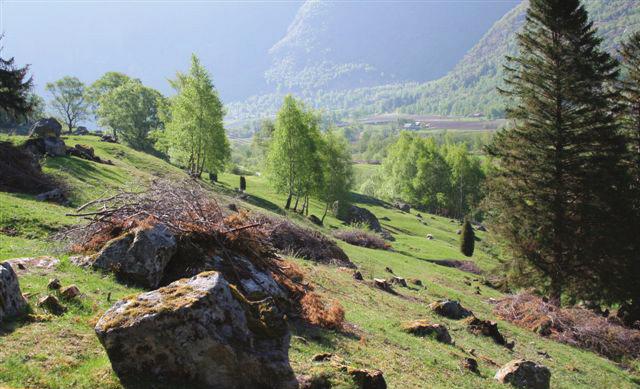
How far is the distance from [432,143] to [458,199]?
14635 millimetres

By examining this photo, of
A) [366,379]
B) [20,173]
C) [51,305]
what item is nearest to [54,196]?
[20,173]

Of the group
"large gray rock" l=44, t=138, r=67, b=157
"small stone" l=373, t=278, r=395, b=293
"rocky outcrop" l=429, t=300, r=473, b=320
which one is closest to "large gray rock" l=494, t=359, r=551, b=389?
"rocky outcrop" l=429, t=300, r=473, b=320

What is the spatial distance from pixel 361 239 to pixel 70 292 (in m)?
36.0

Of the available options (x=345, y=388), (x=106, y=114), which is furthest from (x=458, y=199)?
(x=345, y=388)

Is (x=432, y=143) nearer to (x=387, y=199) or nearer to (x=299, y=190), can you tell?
(x=387, y=199)

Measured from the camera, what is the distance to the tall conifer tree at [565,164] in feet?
97.7

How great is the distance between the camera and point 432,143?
11050cm

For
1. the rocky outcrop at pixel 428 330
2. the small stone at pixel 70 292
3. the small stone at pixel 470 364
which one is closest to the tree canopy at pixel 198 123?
the rocky outcrop at pixel 428 330

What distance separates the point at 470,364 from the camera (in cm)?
1331

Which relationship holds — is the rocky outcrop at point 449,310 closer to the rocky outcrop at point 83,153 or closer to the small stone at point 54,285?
the small stone at point 54,285

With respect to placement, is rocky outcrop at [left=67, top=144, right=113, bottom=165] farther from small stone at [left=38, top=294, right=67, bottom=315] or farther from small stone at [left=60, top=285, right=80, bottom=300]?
small stone at [left=38, top=294, right=67, bottom=315]

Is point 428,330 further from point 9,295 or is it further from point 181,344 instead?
point 9,295

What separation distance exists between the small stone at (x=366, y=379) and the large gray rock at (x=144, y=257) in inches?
207

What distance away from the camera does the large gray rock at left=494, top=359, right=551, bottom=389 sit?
1273 centimetres
